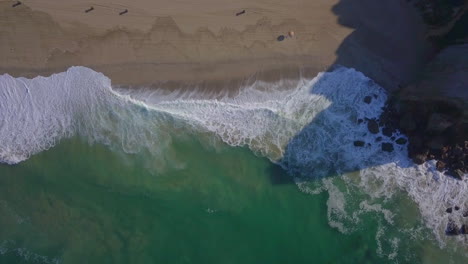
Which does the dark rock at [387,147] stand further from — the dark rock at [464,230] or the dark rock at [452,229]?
the dark rock at [464,230]

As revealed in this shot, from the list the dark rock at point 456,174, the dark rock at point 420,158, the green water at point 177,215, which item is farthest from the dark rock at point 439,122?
the green water at point 177,215

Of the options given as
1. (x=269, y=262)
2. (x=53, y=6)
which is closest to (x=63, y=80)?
(x=53, y=6)

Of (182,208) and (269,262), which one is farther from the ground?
(182,208)

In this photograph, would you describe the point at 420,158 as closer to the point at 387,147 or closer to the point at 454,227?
the point at 387,147

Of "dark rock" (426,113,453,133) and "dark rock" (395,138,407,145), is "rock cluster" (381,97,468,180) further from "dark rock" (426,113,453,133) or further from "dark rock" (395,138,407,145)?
"dark rock" (395,138,407,145)

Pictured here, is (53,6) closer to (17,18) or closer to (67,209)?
(17,18)

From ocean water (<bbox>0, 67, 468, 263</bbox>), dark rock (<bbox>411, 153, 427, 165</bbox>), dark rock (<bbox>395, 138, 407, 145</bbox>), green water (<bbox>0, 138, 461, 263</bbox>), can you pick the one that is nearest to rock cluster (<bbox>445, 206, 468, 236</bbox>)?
ocean water (<bbox>0, 67, 468, 263</bbox>)
